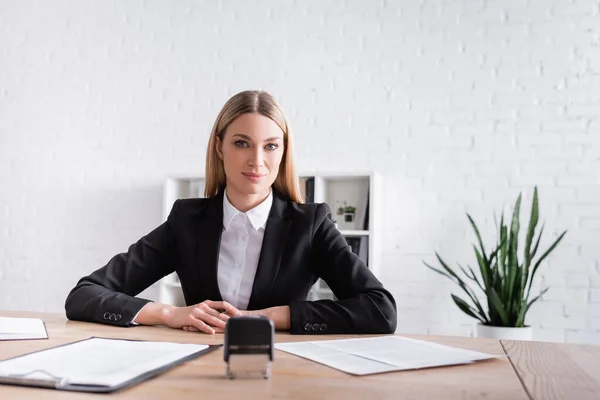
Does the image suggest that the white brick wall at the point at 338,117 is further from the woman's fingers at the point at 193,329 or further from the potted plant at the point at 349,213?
the woman's fingers at the point at 193,329

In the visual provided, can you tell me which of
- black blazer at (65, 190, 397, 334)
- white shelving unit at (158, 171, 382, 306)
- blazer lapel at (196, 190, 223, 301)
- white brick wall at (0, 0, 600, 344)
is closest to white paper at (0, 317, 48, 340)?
black blazer at (65, 190, 397, 334)

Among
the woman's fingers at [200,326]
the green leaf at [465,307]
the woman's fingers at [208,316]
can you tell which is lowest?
the green leaf at [465,307]

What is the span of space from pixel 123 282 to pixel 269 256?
478 millimetres

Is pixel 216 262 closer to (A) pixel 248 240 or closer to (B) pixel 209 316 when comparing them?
(A) pixel 248 240

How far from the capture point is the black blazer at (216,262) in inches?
70.7

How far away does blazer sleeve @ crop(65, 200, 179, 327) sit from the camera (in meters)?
1.63

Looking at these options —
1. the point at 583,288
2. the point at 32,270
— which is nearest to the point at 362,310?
the point at 583,288

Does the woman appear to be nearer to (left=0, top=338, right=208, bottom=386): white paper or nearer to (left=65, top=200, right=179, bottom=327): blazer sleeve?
(left=65, top=200, right=179, bottom=327): blazer sleeve

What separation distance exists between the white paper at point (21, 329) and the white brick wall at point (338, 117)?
8.32ft

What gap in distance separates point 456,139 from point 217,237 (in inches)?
84.6

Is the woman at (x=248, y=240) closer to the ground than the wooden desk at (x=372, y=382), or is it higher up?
higher up

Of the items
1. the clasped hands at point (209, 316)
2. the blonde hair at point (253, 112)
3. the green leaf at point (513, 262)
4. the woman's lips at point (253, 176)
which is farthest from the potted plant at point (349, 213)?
the clasped hands at point (209, 316)

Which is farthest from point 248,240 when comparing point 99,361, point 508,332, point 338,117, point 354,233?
point 338,117

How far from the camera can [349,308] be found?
1.58 meters
